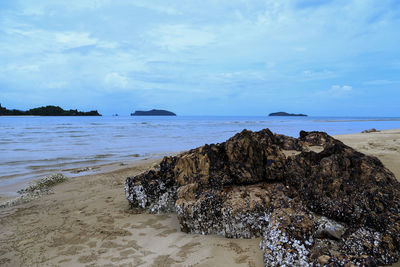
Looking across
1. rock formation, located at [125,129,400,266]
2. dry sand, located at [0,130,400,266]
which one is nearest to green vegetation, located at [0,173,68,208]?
dry sand, located at [0,130,400,266]

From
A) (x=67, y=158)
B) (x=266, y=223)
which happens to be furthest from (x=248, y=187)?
(x=67, y=158)

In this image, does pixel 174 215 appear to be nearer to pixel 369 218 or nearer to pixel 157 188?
pixel 157 188

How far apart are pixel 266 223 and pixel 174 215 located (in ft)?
5.64

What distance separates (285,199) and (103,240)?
265 centimetres

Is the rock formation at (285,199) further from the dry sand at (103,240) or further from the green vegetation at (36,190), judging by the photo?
the green vegetation at (36,190)

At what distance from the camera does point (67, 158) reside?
36.9 feet

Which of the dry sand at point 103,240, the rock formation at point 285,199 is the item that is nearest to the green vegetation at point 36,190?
the dry sand at point 103,240

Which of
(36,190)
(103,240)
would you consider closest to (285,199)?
(103,240)

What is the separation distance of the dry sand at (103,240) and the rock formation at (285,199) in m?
0.25

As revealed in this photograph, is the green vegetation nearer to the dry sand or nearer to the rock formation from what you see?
the dry sand

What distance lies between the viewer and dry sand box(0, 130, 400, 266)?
3143 mm

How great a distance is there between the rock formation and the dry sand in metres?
0.25

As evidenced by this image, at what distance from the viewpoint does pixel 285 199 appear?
362 centimetres

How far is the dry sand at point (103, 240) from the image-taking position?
3143 mm
